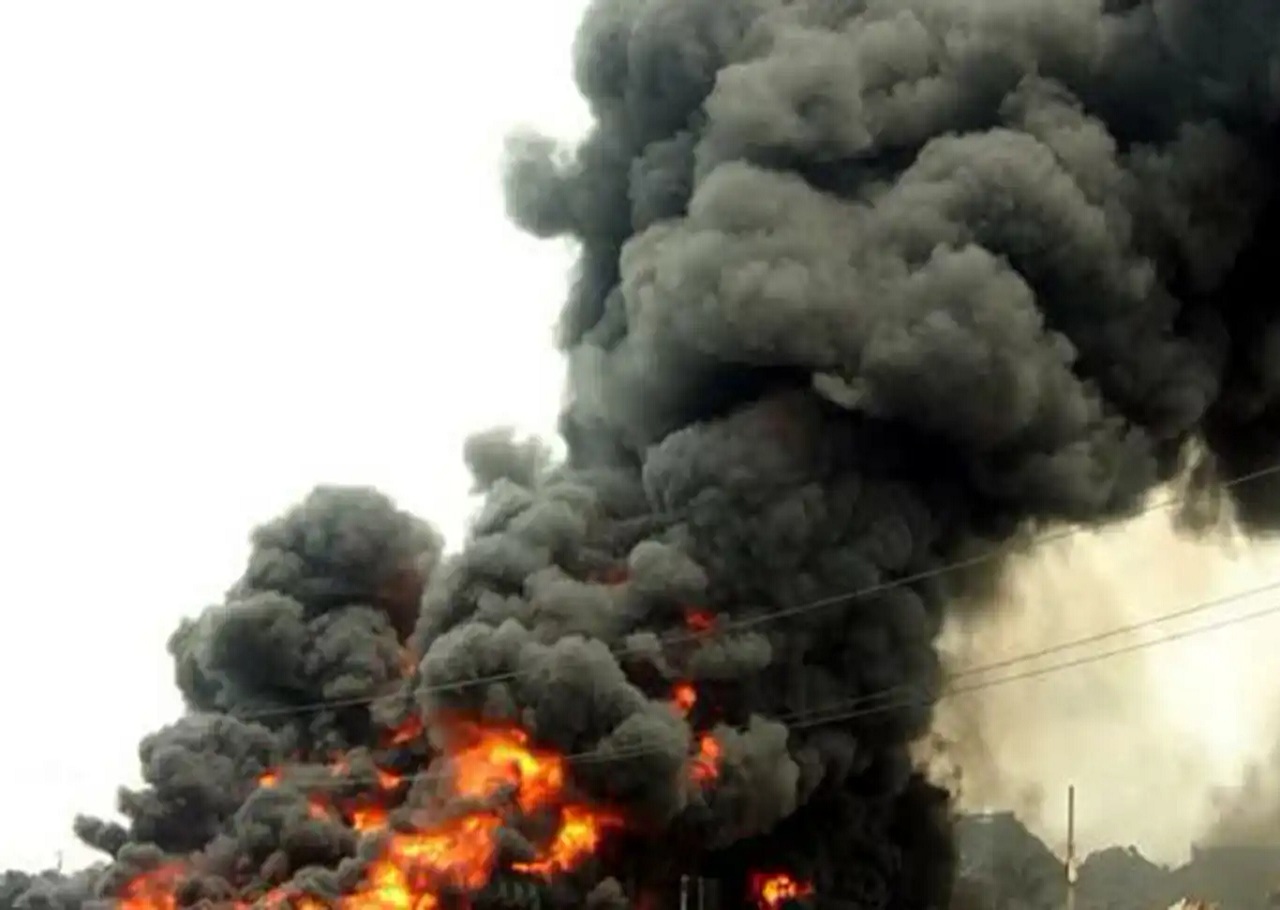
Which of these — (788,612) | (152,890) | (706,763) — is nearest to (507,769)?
(706,763)

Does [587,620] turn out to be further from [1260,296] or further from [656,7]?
[1260,296]

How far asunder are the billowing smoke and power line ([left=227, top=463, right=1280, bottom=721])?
0.36 ft

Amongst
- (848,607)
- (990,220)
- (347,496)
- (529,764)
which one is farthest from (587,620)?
(990,220)

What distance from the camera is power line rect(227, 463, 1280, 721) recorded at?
39688 millimetres

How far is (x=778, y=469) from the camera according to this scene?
40.3 meters

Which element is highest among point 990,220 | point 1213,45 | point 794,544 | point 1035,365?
point 1213,45

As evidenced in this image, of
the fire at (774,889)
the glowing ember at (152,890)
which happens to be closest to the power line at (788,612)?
the glowing ember at (152,890)

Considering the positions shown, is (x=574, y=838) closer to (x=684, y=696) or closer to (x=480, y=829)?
(x=480, y=829)

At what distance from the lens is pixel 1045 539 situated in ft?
155

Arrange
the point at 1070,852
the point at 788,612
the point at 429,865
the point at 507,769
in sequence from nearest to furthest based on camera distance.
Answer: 1. the point at 429,865
2. the point at 507,769
3. the point at 788,612
4. the point at 1070,852

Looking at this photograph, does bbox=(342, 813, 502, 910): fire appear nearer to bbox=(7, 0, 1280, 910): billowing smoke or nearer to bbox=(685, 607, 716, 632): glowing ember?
bbox=(7, 0, 1280, 910): billowing smoke

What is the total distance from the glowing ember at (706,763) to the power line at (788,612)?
245cm

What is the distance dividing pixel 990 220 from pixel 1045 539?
32.3 feet

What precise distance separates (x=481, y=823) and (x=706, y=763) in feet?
16.9
